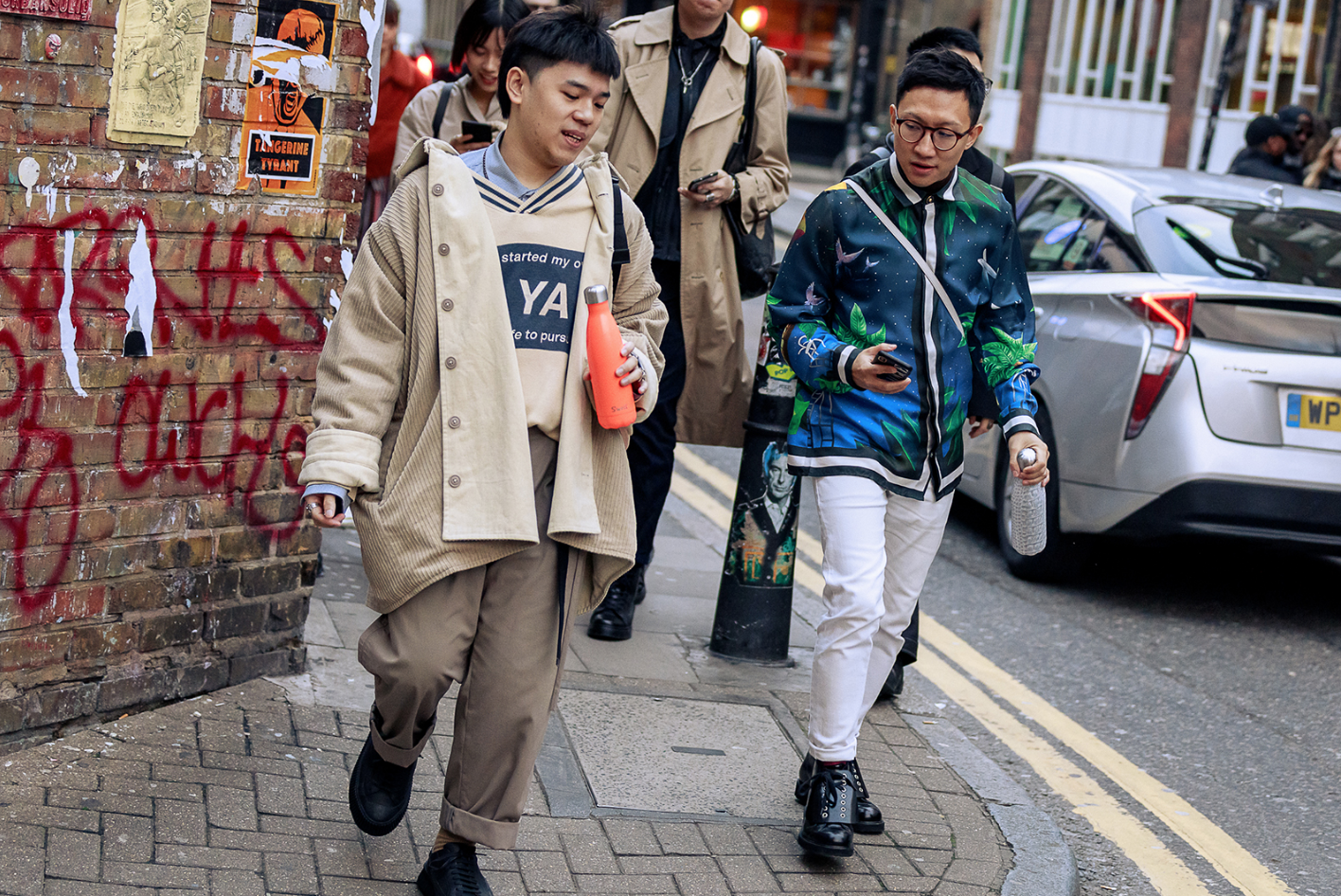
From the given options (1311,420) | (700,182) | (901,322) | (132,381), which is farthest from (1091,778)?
(132,381)

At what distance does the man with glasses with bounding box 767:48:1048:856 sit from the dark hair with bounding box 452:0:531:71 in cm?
195

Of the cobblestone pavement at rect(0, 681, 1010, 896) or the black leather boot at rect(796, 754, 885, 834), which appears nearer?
the cobblestone pavement at rect(0, 681, 1010, 896)

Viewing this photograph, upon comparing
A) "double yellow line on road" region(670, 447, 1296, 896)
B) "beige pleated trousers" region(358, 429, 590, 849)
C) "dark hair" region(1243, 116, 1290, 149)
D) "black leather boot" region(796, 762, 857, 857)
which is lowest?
"double yellow line on road" region(670, 447, 1296, 896)

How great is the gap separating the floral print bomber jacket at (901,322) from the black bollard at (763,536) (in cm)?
107

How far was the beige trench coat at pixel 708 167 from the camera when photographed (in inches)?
194

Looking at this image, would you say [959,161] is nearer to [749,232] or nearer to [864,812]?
[749,232]

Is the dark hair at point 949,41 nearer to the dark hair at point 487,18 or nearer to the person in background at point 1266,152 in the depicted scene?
the dark hair at point 487,18

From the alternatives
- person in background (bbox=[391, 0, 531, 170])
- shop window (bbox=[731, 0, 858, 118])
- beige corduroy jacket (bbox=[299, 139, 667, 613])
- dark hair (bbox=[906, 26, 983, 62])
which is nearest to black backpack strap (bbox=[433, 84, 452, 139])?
person in background (bbox=[391, 0, 531, 170])

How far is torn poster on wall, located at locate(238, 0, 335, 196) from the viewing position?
3834mm

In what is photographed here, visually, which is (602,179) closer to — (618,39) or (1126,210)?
(618,39)

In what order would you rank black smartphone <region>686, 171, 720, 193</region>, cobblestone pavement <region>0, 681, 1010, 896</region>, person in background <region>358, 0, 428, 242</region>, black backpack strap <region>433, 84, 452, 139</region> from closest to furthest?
cobblestone pavement <region>0, 681, 1010, 896</region> → black smartphone <region>686, 171, 720, 193</region> → black backpack strap <region>433, 84, 452, 139</region> → person in background <region>358, 0, 428, 242</region>

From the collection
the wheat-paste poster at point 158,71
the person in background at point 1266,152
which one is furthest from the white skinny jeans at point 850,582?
the person in background at point 1266,152

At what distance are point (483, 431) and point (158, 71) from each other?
1.32 m

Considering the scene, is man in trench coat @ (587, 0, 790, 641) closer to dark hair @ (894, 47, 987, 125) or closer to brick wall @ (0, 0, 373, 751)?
brick wall @ (0, 0, 373, 751)
